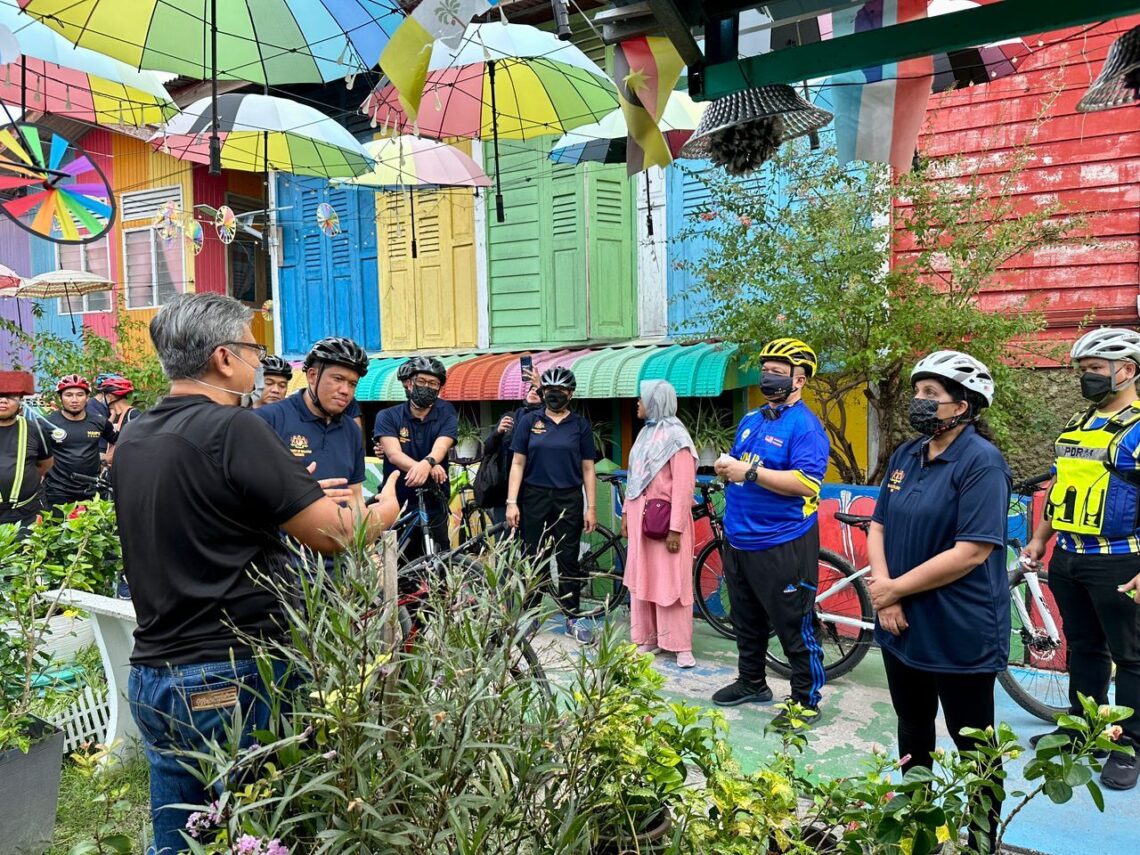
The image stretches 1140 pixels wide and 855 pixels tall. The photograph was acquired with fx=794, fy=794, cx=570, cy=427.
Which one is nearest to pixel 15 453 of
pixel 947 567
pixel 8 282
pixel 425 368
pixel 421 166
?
pixel 425 368

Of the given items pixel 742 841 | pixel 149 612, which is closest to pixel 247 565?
pixel 149 612

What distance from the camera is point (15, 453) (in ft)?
17.6

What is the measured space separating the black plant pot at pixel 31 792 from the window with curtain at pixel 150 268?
11.3m

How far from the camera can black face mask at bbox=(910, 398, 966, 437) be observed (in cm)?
278

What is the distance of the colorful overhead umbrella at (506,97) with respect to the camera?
617 cm

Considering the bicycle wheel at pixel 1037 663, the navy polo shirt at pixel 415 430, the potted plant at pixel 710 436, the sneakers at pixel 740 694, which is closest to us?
the bicycle wheel at pixel 1037 663

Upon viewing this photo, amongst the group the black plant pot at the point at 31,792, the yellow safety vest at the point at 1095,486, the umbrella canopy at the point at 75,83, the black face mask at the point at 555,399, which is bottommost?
the black plant pot at the point at 31,792

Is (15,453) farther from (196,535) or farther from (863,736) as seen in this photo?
(863,736)

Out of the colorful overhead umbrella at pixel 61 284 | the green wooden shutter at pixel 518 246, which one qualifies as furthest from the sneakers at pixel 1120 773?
the colorful overhead umbrella at pixel 61 284

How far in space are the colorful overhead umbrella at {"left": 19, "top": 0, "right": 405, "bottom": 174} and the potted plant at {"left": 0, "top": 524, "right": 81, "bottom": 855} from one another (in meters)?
3.20

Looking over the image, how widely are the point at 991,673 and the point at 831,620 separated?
6.94ft

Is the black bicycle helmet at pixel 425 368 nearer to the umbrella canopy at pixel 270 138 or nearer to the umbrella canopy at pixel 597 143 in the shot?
the umbrella canopy at pixel 597 143

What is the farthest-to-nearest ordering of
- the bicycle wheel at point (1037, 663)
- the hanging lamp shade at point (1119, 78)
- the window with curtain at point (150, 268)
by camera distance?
the window with curtain at point (150, 268), the bicycle wheel at point (1037, 663), the hanging lamp shade at point (1119, 78)

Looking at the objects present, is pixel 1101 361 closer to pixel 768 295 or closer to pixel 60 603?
pixel 768 295
